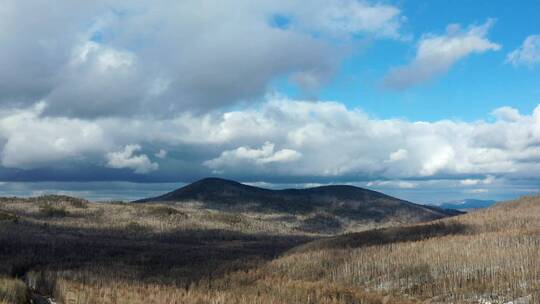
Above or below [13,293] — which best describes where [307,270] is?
below

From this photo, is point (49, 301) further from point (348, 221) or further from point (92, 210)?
point (348, 221)

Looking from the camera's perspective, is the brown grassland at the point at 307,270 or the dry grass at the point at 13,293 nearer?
the dry grass at the point at 13,293

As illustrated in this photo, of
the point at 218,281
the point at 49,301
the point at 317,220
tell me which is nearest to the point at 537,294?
the point at 218,281

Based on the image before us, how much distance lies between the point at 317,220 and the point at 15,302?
131173 mm

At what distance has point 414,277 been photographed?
31.6 meters

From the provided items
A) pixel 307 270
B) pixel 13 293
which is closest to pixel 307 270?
pixel 307 270

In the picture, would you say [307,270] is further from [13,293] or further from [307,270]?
[13,293]

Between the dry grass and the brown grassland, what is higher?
the dry grass

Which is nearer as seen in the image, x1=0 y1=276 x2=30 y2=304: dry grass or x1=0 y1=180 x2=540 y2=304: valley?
x1=0 y1=276 x2=30 y2=304: dry grass

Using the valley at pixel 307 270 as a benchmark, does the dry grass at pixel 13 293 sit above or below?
above

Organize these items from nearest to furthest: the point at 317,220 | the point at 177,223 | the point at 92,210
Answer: the point at 177,223 → the point at 92,210 → the point at 317,220

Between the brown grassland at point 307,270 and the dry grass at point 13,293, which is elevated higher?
the dry grass at point 13,293

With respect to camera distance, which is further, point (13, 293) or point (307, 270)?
point (307, 270)

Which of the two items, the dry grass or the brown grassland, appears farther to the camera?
the brown grassland
